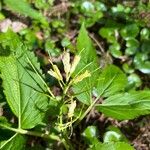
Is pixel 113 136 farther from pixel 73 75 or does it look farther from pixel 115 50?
pixel 115 50

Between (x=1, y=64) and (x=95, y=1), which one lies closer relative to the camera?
(x=1, y=64)

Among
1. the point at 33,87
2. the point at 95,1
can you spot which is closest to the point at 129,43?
the point at 95,1

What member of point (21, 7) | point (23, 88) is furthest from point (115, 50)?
point (23, 88)

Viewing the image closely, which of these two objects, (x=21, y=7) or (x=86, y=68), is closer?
(x=86, y=68)

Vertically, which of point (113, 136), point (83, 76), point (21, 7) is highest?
point (21, 7)

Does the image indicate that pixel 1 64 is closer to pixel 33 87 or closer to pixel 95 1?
pixel 33 87

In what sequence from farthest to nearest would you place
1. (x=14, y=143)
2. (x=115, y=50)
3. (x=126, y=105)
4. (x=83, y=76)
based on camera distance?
(x=115, y=50), (x=126, y=105), (x=14, y=143), (x=83, y=76)

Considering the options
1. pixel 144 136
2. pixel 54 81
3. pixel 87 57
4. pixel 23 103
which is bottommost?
pixel 144 136
